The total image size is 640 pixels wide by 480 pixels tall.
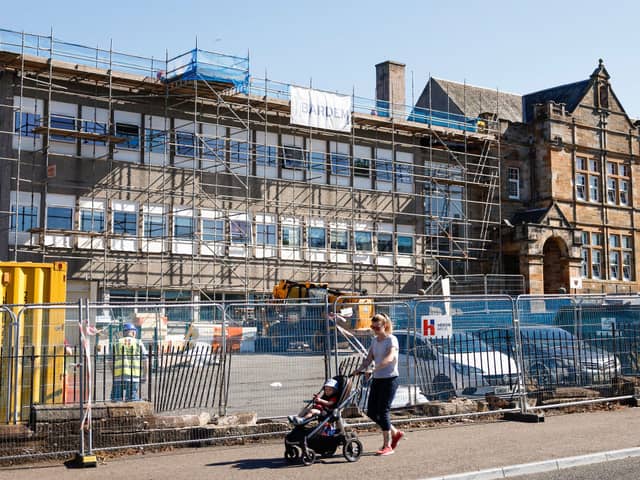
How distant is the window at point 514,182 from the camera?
46.7 metres

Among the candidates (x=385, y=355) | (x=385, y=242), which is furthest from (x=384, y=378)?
(x=385, y=242)

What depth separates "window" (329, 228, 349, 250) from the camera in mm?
39500

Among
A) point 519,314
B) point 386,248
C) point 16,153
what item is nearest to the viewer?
point 519,314

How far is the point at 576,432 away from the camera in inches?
500

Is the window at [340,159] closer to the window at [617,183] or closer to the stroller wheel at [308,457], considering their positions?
the window at [617,183]

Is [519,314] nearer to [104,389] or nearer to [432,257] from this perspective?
[104,389]

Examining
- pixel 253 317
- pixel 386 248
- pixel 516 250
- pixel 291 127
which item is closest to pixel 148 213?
pixel 291 127

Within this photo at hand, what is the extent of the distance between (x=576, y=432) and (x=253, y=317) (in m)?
5.04

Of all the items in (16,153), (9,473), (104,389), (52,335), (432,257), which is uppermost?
(16,153)

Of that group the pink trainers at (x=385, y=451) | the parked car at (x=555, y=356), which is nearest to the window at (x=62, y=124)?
the parked car at (x=555, y=356)

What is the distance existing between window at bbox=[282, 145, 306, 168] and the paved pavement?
26301 mm

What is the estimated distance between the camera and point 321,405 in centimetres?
1064

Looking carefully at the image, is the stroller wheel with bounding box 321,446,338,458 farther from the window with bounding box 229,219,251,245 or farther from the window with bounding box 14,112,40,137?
the window with bounding box 229,219,251,245

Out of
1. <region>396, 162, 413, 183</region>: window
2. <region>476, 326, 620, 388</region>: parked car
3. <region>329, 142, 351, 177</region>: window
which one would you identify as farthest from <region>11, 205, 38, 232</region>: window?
<region>476, 326, 620, 388</region>: parked car
